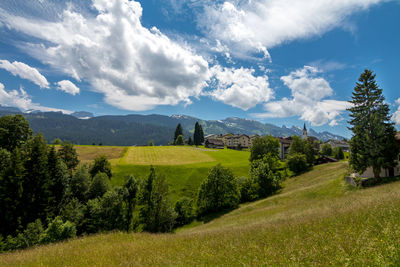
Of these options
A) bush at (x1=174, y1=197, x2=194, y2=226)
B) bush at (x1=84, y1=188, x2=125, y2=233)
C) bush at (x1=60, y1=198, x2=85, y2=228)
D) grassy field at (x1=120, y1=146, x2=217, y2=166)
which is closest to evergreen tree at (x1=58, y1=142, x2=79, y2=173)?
grassy field at (x1=120, y1=146, x2=217, y2=166)

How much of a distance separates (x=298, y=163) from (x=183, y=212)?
4010 centimetres

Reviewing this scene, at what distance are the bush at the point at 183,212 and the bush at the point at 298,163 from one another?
3657 centimetres

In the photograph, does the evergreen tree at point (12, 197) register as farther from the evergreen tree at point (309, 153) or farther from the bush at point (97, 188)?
the evergreen tree at point (309, 153)

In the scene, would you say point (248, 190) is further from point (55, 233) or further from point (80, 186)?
point (80, 186)

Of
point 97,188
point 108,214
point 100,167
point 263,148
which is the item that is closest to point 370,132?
point 263,148

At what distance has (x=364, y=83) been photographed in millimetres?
28094

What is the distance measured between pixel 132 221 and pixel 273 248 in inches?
1287

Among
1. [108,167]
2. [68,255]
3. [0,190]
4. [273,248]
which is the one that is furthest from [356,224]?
[108,167]

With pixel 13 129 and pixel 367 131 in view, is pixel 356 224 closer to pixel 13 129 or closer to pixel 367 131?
pixel 367 131

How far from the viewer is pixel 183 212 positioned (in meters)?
37.8

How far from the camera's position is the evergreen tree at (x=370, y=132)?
26.2 m

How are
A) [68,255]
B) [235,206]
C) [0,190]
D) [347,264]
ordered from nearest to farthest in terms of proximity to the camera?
[347,264] → [68,255] → [0,190] → [235,206]

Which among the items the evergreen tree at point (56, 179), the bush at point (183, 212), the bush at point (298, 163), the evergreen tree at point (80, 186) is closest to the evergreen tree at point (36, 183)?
the evergreen tree at point (56, 179)

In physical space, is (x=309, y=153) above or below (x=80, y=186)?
above
